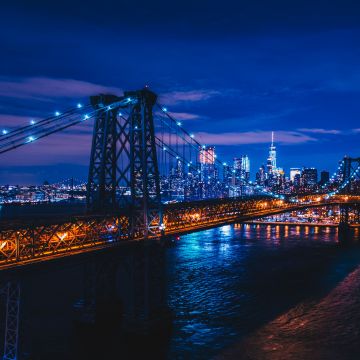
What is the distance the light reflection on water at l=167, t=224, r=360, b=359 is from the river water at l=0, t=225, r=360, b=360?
9cm

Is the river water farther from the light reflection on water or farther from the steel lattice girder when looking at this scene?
the steel lattice girder

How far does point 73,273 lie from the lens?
4972 cm

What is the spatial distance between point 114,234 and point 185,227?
31.7 feet

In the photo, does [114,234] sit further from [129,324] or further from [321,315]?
[321,315]

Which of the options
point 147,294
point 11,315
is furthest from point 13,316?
point 147,294

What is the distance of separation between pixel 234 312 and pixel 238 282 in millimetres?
11006

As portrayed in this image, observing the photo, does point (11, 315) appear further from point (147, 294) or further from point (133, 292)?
point (147, 294)

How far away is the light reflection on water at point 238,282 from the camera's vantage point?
1259 inches

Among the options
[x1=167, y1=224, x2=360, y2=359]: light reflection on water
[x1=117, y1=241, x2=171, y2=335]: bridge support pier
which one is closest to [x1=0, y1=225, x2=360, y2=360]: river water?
[x1=167, y1=224, x2=360, y2=359]: light reflection on water

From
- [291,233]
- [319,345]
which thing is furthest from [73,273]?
[291,233]

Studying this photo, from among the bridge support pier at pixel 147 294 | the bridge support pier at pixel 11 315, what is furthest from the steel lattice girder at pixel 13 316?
the bridge support pier at pixel 147 294

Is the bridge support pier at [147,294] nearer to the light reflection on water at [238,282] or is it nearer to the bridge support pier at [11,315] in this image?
the light reflection on water at [238,282]

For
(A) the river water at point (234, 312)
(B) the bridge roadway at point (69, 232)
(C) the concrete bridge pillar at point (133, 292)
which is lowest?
(A) the river water at point (234, 312)

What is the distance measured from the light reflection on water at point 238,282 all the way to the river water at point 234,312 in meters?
0.09
